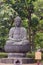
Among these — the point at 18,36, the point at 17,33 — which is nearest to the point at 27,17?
the point at 17,33

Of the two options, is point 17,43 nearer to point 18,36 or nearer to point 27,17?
point 18,36

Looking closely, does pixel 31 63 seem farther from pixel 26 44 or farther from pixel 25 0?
pixel 25 0

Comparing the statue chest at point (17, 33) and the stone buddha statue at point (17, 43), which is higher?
the statue chest at point (17, 33)

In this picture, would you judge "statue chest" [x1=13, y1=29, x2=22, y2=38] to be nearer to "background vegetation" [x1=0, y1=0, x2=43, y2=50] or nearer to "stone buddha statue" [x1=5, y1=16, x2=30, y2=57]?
"stone buddha statue" [x1=5, y1=16, x2=30, y2=57]

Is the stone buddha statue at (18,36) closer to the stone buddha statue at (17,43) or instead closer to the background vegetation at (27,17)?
the stone buddha statue at (17,43)

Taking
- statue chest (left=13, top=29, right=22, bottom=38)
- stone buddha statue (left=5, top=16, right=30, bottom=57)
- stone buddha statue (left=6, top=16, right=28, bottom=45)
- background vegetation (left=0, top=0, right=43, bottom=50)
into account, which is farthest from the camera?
background vegetation (left=0, top=0, right=43, bottom=50)

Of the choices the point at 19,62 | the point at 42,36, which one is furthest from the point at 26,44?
the point at 42,36

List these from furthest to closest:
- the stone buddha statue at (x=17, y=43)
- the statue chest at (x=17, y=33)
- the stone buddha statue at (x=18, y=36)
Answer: the statue chest at (x=17, y=33) → the stone buddha statue at (x=18, y=36) → the stone buddha statue at (x=17, y=43)

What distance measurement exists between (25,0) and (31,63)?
524cm

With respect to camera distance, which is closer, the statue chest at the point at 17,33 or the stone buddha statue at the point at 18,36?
the stone buddha statue at the point at 18,36

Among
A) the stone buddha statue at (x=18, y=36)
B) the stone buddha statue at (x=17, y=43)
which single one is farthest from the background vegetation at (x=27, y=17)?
the stone buddha statue at (x=17, y=43)

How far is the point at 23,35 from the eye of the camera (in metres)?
16.9

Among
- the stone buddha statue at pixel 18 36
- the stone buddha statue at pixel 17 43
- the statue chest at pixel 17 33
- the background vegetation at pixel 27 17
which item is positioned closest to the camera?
the stone buddha statue at pixel 17 43

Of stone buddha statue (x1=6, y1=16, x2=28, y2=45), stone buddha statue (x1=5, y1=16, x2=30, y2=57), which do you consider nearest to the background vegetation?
stone buddha statue (x1=6, y1=16, x2=28, y2=45)
